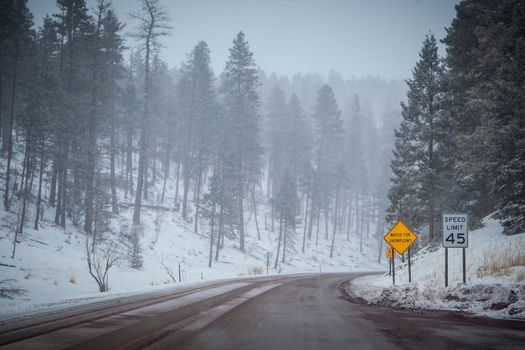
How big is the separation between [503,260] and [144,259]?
23.9 metres

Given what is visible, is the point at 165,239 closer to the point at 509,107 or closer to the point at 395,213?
the point at 395,213

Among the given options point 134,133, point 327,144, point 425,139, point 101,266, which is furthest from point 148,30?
point 327,144

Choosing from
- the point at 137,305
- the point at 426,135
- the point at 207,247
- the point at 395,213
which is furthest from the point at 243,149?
the point at 137,305

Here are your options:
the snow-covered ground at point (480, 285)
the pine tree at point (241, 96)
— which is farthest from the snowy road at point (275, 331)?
the pine tree at point (241, 96)

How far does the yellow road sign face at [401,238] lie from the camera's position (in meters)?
15.5

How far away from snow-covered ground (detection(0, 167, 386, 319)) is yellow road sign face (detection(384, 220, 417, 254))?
11167mm

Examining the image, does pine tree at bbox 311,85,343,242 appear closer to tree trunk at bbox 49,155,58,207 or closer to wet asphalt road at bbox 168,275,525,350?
tree trunk at bbox 49,155,58,207

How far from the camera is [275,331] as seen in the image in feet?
20.8

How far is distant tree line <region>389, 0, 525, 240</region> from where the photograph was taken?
14797 mm

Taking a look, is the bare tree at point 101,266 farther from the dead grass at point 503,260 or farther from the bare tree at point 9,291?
the dead grass at point 503,260

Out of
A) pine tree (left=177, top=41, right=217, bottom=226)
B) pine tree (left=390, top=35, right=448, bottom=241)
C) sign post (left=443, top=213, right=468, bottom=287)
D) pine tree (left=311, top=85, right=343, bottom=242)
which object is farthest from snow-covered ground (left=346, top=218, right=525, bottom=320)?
pine tree (left=311, top=85, right=343, bottom=242)

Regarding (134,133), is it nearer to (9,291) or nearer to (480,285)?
(9,291)

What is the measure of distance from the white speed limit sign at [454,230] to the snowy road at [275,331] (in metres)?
3.54

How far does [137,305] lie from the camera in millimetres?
9836
